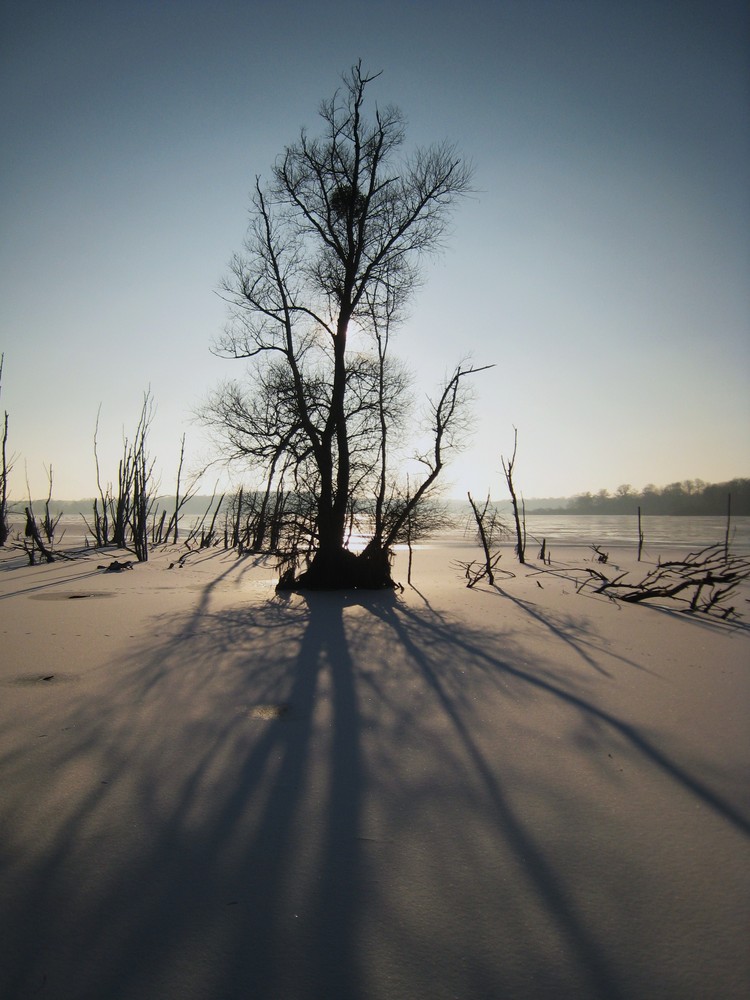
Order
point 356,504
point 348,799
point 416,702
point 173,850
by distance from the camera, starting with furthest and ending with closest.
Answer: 1. point 356,504
2. point 416,702
3. point 348,799
4. point 173,850

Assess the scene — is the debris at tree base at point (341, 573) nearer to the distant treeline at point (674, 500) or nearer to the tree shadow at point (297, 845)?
the tree shadow at point (297, 845)

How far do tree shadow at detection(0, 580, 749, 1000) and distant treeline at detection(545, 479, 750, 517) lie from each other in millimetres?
64064

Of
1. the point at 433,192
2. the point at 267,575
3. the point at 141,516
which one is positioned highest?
the point at 433,192

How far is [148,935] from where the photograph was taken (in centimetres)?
161

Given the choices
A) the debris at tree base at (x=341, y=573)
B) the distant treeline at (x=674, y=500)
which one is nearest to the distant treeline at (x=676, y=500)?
the distant treeline at (x=674, y=500)

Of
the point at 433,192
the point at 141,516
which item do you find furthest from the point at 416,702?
the point at 141,516

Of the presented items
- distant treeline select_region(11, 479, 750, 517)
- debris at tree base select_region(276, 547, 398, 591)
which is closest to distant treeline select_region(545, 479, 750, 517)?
distant treeline select_region(11, 479, 750, 517)

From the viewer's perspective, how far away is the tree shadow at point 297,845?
4.97ft

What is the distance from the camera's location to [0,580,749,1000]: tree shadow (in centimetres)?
151

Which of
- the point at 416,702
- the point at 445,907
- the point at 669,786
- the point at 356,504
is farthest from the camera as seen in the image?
the point at 356,504

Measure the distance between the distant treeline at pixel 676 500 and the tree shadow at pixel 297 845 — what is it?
6406 cm

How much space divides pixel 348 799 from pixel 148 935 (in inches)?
38.7

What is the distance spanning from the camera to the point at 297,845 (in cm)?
208

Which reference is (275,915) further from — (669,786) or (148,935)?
(669,786)
